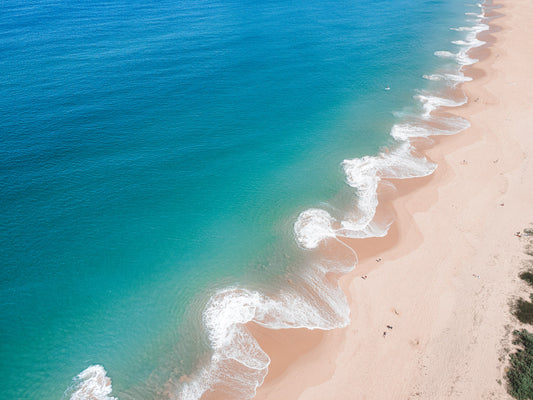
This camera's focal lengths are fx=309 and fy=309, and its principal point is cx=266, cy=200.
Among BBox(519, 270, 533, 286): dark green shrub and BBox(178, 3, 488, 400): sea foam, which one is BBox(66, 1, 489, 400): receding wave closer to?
BBox(178, 3, 488, 400): sea foam

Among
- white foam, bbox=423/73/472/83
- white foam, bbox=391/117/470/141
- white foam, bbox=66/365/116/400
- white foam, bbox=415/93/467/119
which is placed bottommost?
white foam, bbox=66/365/116/400

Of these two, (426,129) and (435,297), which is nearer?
(435,297)

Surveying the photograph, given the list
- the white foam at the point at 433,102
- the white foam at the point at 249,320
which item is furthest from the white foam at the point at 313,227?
the white foam at the point at 433,102

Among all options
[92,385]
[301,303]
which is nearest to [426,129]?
[301,303]

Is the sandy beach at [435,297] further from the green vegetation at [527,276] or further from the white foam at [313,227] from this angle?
the white foam at [313,227]

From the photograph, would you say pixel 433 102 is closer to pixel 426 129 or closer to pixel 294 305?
pixel 426 129

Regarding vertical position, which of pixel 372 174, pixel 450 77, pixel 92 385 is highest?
pixel 450 77

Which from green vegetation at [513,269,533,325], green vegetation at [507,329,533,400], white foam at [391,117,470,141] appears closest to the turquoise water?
white foam at [391,117,470,141]
